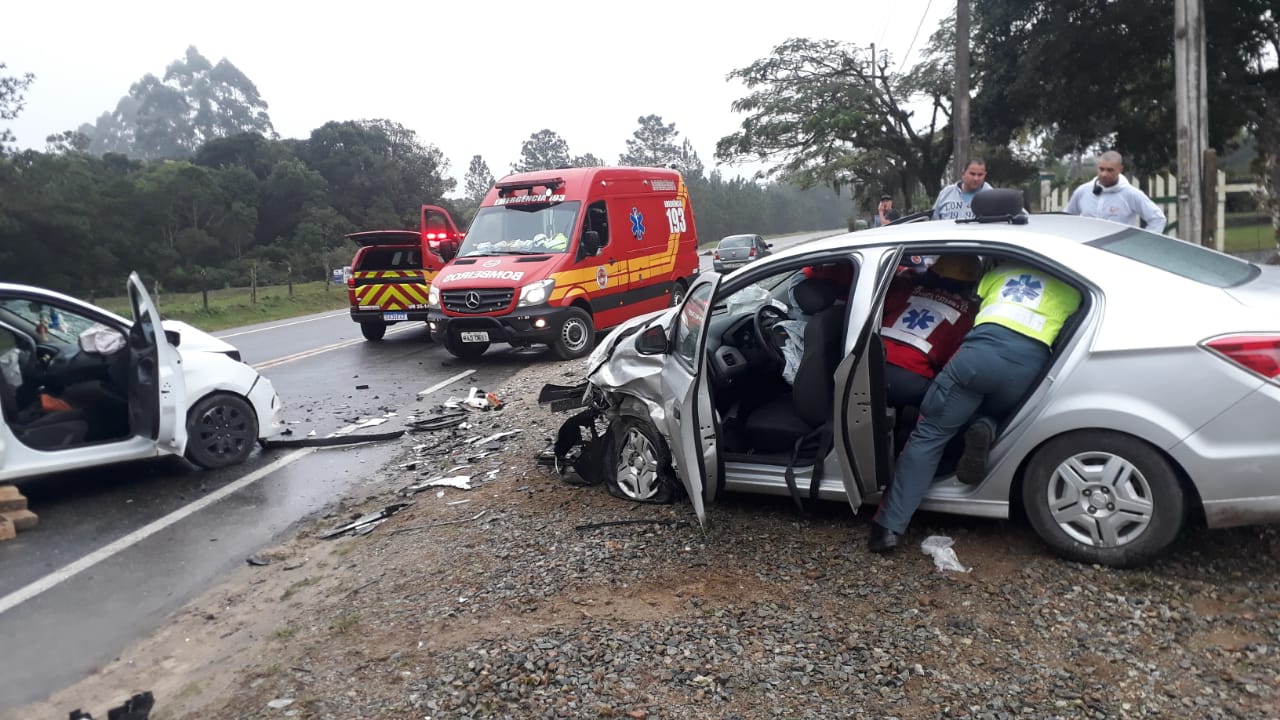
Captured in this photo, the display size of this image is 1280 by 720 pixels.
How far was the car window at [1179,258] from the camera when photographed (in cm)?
373

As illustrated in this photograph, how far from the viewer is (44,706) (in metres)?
3.48

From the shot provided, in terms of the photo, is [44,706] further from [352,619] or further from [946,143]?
[946,143]

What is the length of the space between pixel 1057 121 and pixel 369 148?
4542cm

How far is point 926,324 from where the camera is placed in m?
4.29

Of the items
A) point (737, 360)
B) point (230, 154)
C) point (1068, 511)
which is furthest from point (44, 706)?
point (230, 154)

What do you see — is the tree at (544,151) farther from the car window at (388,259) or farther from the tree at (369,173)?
the car window at (388,259)

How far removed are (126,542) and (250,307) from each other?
22207mm

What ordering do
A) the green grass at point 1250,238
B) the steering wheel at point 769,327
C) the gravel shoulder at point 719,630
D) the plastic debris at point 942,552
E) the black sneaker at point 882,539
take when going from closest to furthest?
the gravel shoulder at point 719,630 → the plastic debris at point 942,552 → the black sneaker at point 882,539 → the steering wheel at point 769,327 → the green grass at point 1250,238

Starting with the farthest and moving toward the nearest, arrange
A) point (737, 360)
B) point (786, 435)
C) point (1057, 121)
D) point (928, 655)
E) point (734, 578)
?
point (1057, 121) < point (737, 360) < point (786, 435) < point (734, 578) < point (928, 655)

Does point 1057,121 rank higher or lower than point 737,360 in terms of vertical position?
higher

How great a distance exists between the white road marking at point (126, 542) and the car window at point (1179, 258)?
5.46 meters

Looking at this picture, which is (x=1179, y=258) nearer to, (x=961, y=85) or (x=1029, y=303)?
(x=1029, y=303)

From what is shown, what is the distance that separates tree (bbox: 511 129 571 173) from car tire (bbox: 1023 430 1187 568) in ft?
270

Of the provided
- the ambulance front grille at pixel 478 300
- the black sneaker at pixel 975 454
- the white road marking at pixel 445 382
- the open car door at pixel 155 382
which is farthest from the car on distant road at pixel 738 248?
the black sneaker at pixel 975 454
